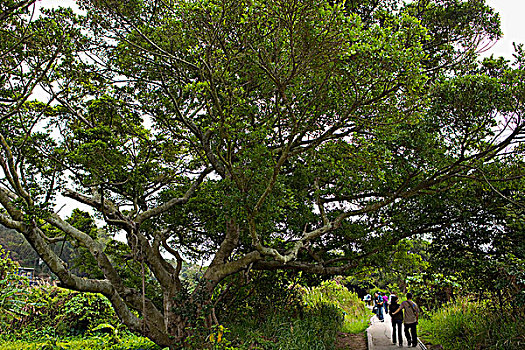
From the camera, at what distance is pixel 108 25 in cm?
741

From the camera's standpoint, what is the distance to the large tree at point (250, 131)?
4.98 metres

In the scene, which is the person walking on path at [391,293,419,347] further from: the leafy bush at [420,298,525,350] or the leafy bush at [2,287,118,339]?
the leafy bush at [2,287,118,339]

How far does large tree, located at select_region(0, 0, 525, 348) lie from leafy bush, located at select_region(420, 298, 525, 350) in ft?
6.93

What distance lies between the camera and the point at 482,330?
22.5 ft

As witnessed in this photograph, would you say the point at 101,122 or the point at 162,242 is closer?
the point at 101,122

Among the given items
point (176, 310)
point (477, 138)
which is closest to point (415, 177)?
point (477, 138)

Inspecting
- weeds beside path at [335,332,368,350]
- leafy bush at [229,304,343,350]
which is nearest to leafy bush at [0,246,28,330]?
leafy bush at [229,304,343,350]

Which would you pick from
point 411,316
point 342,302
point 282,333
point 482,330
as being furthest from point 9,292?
point 342,302

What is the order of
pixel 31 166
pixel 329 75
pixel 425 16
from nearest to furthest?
pixel 329 75 → pixel 31 166 → pixel 425 16

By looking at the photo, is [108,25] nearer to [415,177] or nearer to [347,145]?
[347,145]

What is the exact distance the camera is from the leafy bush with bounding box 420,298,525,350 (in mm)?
6156

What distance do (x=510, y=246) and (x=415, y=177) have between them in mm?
2808

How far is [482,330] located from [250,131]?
6.05 metres

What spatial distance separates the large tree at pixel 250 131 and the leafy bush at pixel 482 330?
2.11m
